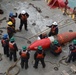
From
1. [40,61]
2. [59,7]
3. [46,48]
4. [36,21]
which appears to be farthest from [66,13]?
[40,61]

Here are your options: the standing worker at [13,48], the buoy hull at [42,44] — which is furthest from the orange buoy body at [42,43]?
the standing worker at [13,48]

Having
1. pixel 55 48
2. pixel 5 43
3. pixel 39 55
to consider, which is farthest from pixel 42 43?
pixel 5 43

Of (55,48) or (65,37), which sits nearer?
(55,48)

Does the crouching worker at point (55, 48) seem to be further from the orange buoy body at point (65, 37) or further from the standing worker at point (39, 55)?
the standing worker at point (39, 55)

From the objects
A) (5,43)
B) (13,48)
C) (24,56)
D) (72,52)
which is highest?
(5,43)

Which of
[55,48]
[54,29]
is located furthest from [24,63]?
[54,29]

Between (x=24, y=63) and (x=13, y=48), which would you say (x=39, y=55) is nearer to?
(x=24, y=63)

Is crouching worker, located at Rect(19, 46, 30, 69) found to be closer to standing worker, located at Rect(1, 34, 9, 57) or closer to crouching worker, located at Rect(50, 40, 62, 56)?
standing worker, located at Rect(1, 34, 9, 57)

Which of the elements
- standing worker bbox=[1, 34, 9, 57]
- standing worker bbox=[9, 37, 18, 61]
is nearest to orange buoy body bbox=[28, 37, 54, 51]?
standing worker bbox=[9, 37, 18, 61]

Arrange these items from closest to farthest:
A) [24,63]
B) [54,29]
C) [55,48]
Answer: [24,63] < [55,48] < [54,29]

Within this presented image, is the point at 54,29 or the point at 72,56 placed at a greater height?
the point at 54,29

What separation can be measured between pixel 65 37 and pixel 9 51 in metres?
3.20

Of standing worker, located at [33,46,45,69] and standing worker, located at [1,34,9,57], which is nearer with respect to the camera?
standing worker, located at [33,46,45,69]

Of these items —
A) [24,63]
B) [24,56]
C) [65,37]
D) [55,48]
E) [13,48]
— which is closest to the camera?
[24,56]
